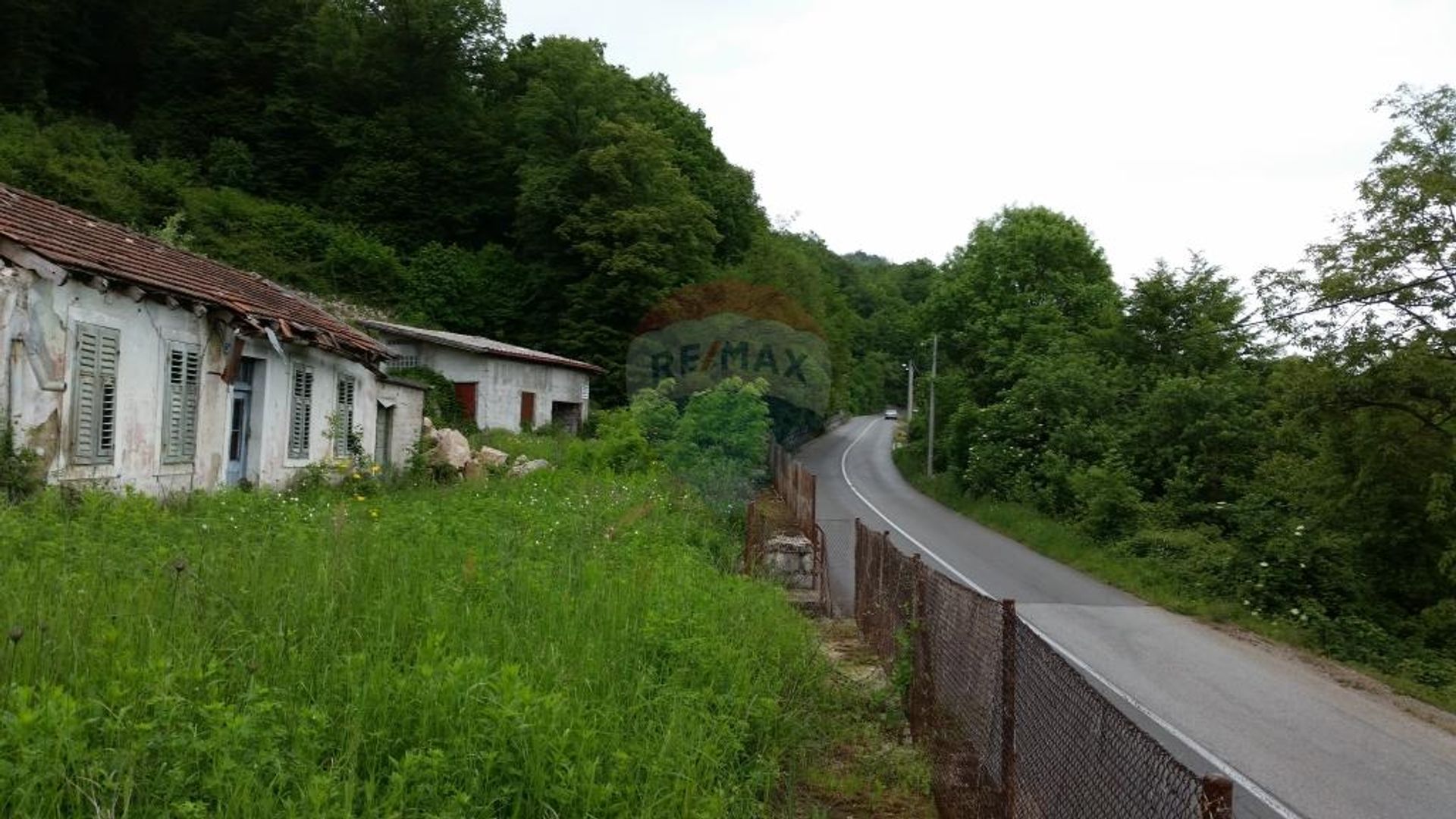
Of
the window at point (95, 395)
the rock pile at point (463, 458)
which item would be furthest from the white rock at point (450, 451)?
the window at point (95, 395)

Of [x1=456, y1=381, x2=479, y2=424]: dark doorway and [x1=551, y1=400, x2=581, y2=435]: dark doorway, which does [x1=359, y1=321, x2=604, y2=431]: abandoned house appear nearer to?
[x1=456, y1=381, x2=479, y2=424]: dark doorway

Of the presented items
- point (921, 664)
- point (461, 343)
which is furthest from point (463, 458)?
Result: point (921, 664)

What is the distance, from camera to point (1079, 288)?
3847 centimetres

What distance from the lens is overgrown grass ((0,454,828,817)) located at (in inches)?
139

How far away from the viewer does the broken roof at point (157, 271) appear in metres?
11.3

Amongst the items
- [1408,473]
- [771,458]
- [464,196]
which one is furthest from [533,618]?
[464,196]

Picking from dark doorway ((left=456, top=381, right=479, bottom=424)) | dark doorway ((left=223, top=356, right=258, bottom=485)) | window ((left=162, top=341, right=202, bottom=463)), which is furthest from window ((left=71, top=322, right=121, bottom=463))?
dark doorway ((left=456, top=381, right=479, bottom=424))

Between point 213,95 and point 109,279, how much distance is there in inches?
1509

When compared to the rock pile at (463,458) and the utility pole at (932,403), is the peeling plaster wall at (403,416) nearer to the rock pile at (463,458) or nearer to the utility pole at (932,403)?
the rock pile at (463,458)

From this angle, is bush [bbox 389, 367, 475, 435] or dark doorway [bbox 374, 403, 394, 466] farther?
bush [bbox 389, 367, 475, 435]

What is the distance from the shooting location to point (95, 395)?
1180 cm

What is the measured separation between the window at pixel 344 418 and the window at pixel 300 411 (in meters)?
0.83

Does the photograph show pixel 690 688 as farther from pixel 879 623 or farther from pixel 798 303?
pixel 798 303

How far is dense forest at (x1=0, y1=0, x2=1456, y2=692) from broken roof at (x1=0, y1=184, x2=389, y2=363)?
1386cm
